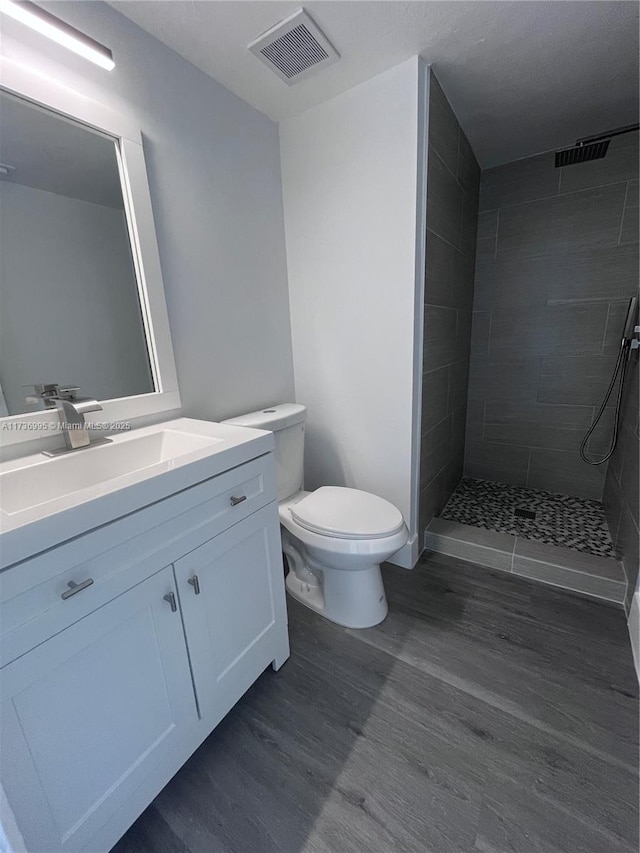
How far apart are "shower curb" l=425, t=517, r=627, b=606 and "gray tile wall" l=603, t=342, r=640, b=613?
79 millimetres

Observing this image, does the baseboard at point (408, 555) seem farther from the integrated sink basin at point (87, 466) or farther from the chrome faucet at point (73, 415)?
the chrome faucet at point (73, 415)

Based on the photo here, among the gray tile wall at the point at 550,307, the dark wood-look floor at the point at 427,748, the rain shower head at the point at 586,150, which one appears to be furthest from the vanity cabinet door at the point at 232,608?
the rain shower head at the point at 586,150

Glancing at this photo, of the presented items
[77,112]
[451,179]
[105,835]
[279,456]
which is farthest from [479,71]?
[105,835]

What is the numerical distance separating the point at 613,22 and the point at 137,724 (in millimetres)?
2590

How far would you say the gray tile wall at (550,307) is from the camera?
2.12 meters

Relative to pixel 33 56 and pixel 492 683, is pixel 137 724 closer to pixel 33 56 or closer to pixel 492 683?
pixel 492 683

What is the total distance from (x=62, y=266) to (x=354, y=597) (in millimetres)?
1621

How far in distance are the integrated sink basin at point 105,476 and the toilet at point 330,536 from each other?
1.17ft

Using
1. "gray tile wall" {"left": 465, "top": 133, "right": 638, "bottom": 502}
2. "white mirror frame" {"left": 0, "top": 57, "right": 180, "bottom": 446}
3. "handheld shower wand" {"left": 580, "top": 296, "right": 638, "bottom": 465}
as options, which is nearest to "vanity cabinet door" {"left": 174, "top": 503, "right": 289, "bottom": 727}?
"white mirror frame" {"left": 0, "top": 57, "right": 180, "bottom": 446}

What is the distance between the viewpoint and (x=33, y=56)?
0.99 metres

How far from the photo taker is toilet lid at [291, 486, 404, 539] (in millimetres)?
1395

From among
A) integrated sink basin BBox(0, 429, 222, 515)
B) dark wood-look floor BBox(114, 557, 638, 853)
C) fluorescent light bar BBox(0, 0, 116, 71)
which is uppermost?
fluorescent light bar BBox(0, 0, 116, 71)

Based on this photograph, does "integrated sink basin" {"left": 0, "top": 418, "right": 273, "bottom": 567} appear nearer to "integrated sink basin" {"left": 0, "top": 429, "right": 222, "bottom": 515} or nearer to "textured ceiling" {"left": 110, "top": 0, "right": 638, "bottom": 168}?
"integrated sink basin" {"left": 0, "top": 429, "right": 222, "bottom": 515}

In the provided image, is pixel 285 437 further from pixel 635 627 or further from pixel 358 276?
pixel 635 627
